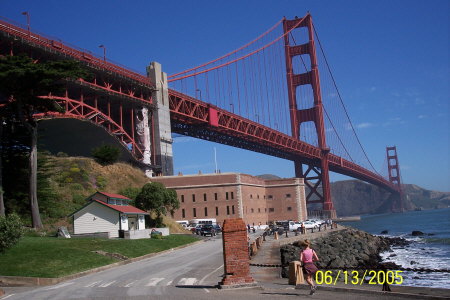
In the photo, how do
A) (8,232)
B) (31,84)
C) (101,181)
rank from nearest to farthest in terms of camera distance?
(8,232), (31,84), (101,181)

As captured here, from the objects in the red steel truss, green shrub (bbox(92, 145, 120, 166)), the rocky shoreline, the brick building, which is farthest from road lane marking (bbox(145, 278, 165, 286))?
the brick building

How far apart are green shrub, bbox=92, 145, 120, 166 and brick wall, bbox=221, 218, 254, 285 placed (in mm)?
50444

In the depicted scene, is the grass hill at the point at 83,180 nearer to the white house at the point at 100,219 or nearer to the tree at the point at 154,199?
the tree at the point at 154,199

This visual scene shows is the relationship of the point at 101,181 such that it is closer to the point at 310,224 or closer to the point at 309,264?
the point at 310,224

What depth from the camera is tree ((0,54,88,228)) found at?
3934 centimetres

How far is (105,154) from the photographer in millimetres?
66438

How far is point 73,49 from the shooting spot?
64562 mm

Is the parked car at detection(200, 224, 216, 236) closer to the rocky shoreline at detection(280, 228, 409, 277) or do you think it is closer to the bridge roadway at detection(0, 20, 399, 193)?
the rocky shoreline at detection(280, 228, 409, 277)

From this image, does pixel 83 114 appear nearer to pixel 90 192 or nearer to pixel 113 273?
pixel 90 192

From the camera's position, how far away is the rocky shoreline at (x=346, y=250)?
38941mm

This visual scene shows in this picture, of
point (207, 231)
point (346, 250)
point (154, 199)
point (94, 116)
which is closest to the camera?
point (346, 250)

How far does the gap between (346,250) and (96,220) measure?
23.0 meters

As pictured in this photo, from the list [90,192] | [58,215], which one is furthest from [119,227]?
[90,192]
